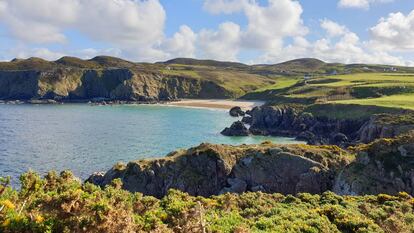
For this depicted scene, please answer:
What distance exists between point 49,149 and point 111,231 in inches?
2721

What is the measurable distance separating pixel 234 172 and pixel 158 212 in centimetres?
2875

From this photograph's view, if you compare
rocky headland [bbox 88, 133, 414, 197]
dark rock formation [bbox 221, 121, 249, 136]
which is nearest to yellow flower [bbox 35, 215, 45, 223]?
rocky headland [bbox 88, 133, 414, 197]

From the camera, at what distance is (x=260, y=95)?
19238cm

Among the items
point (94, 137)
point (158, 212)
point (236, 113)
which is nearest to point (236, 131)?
point (94, 137)

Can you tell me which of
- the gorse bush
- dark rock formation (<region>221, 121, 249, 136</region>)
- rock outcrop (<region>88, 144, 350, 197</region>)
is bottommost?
dark rock formation (<region>221, 121, 249, 136</region>)

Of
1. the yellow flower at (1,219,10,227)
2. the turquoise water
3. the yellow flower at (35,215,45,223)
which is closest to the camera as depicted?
the yellow flower at (1,219,10,227)

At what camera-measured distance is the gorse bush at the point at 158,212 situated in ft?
37.9

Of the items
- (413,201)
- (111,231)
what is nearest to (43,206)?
(111,231)

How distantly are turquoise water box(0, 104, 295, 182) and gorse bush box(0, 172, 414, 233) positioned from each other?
35817 mm

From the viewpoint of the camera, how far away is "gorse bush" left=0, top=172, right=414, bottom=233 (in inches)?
454

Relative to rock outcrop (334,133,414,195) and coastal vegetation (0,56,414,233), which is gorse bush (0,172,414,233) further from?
rock outcrop (334,133,414,195)

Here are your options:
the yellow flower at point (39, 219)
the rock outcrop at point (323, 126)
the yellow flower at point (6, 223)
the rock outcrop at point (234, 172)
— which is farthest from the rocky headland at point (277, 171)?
the rock outcrop at point (323, 126)

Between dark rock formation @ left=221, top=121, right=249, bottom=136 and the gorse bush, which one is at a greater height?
the gorse bush

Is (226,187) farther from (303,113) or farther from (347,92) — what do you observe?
(347,92)
